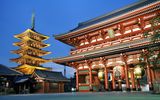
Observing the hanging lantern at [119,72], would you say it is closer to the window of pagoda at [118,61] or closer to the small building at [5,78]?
the window of pagoda at [118,61]

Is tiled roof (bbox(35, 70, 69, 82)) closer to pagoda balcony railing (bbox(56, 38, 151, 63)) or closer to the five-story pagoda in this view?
the five-story pagoda

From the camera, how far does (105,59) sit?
17812 mm

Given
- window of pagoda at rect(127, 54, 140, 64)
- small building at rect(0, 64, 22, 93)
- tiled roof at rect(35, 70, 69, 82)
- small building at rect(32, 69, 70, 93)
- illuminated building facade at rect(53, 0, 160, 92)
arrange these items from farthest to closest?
tiled roof at rect(35, 70, 69, 82) → small building at rect(32, 69, 70, 93) → small building at rect(0, 64, 22, 93) → window of pagoda at rect(127, 54, 140, 64) → illuminated building facade at rect(53, 0, 160, 92)

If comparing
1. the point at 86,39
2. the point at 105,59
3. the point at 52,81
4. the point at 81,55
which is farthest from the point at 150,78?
the point at 52,81

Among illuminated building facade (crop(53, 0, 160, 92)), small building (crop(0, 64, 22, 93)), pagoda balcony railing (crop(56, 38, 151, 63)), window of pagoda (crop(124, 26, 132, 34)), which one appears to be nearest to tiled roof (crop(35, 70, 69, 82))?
small building (crop(0, 64, 22, 93))

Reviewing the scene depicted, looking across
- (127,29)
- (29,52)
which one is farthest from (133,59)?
(29,52)

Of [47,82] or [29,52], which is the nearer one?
[47,82]

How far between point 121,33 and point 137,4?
22.8 feet

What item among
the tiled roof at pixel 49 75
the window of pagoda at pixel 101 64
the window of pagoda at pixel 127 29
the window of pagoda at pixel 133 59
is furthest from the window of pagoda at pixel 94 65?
the tiled roof at pixel 49 75

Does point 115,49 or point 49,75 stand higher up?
point 115,49

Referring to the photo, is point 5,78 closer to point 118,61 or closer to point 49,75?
point 49,75

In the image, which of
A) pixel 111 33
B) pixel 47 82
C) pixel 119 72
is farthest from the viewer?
pixel 47 82

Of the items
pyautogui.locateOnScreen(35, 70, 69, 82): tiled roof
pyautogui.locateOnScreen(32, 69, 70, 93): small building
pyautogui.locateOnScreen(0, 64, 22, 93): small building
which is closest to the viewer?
pyautogui.locateOnScreen(0, 64, 22, 93): small building

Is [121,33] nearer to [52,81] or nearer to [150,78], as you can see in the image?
[150,78]
